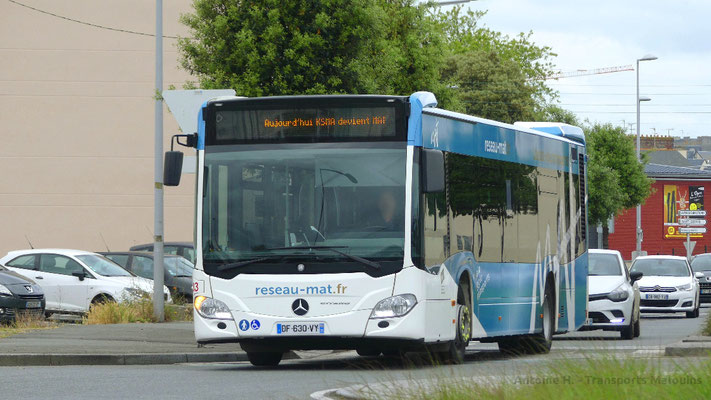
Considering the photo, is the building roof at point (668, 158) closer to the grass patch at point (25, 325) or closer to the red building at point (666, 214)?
the red building at point (666, 214)

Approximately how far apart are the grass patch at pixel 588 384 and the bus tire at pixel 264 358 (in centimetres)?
664

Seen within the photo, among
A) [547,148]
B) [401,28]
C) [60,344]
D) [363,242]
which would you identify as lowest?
[60,344]

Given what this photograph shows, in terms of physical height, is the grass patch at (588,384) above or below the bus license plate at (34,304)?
above

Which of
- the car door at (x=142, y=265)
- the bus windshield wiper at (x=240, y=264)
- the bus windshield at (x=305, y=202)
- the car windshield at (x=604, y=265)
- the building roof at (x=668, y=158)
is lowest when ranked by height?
the car door at (x=142, y=265)

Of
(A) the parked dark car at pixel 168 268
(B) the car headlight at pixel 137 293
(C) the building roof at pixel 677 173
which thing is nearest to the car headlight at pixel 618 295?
(B) the car headlight at pixel 137 293

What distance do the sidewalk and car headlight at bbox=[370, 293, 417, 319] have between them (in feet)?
12.2

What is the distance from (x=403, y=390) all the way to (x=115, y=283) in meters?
18.3

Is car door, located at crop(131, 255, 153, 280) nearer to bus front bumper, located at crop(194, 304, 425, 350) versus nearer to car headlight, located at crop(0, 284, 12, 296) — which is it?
car headlight, located at crop(0, 284, 12, 296)

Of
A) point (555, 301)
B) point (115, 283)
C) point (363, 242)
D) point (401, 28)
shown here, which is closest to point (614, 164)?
point (401, 28)

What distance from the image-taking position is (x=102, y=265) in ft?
89.9

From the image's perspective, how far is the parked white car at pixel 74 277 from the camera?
2667 cm

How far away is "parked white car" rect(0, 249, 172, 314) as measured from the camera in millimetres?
26672

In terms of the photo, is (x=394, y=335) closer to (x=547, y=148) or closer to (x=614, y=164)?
(x=547, y=148)

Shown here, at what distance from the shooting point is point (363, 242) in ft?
46.3
